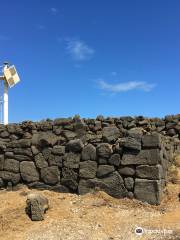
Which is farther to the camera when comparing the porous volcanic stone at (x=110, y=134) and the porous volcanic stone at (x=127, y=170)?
the porous volcanic stone at (x=110, y=134)

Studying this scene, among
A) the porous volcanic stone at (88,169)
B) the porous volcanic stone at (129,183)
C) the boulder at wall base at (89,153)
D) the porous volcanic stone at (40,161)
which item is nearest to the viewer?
the porous volcanic stone at (129,183)

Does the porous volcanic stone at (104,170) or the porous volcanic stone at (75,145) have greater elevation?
the porous volcanic stone at (75,145)

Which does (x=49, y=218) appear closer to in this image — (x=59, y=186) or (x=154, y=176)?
(x=59, y=186)

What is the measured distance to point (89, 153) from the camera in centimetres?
1041

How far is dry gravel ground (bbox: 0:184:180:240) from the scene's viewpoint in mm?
8008

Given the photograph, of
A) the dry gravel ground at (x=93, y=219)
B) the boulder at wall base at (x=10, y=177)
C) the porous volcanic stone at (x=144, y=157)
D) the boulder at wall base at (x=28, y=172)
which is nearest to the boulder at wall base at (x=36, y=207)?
the dry gravel ground at (x=93, y=219)

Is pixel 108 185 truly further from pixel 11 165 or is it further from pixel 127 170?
pixel 11 165

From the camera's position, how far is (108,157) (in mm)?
10172

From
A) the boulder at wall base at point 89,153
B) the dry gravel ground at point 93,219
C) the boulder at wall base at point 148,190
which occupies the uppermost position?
the boulder at wall base at point 89,153

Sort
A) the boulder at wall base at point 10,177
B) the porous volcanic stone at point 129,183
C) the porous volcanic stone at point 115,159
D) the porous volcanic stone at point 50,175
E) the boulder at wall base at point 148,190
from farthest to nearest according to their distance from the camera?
the boulder at wall base at point 10,177 < the porous volcanic stone at point 50,175 < the porous volcanic stone at point 115,159 < the porous volcanic stone at point 129,183 < the boulder at wall base at point 148,190

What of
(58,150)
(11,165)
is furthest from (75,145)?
(11,165)

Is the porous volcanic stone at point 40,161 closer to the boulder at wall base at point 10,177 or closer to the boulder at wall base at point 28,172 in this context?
the boulder at wall base at point 28,172

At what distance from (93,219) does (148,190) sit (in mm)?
1633

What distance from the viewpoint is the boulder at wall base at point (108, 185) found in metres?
9.86
